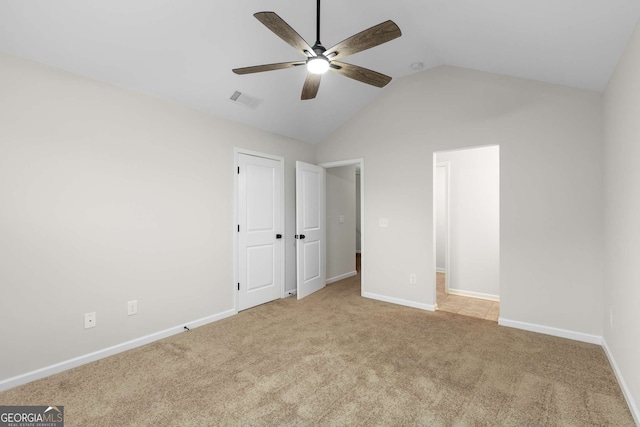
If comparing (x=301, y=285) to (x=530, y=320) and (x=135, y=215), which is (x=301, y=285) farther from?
(x=530, y=320)

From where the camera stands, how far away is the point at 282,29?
70.0 inches

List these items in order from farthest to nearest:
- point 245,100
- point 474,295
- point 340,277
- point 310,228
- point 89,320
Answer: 1. point 340,277
2. point 310,228
3. point 474,295
4. point 245,100
5. point 89,320

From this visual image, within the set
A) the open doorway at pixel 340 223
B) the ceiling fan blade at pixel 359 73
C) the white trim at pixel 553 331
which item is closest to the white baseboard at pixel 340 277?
the open doorway at pixel 340 223

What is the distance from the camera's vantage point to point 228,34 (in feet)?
8.65

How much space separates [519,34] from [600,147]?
4.70 feet

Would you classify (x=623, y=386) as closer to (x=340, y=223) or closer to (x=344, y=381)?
(x=344, y=381)

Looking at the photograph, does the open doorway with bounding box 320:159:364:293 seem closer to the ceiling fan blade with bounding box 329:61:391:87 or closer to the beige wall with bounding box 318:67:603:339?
the beige wall with bounding box 318:67:603:339

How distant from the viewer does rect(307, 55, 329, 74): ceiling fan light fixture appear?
1.96 m

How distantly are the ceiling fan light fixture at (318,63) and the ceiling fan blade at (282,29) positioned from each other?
0.18ft

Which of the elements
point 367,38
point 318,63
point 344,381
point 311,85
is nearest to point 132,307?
point 344,381

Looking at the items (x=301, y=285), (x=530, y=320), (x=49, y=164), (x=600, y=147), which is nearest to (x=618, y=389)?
(x=530, y=320)

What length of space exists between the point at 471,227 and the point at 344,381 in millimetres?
3278

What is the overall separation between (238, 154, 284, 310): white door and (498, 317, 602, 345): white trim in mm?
2869

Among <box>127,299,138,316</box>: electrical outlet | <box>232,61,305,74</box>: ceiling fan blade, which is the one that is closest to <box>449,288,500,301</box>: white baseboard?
<box>232,61,305,74</box>: ceiling fan blade
